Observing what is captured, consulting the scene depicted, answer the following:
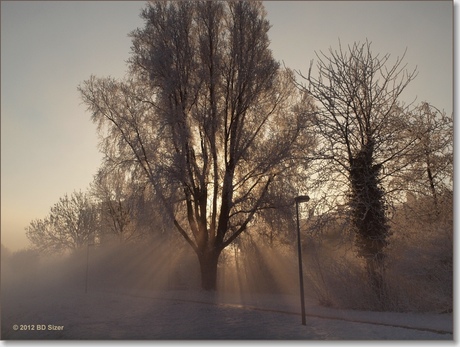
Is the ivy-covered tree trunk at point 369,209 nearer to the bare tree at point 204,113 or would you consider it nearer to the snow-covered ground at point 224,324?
the snow-covered ground at point 224,324

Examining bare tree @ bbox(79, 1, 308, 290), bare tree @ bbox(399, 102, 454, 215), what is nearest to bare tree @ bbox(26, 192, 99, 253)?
bare tree @ bbox(79, 1, 308, 290)

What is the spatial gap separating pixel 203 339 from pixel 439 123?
11631 millimetres

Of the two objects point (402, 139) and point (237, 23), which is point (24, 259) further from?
point (402, 139)

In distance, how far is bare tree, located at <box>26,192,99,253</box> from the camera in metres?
48.1

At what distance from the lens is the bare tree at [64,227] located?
48.1m

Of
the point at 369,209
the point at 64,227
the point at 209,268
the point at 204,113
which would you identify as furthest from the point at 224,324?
the point at 64,227

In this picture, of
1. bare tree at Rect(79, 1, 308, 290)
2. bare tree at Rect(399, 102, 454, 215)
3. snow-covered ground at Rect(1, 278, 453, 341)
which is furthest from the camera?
bare tree at Rect(79, 1, 308, 290)

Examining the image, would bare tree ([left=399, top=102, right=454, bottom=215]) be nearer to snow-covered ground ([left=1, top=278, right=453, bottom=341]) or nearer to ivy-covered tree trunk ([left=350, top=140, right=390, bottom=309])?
ivy-covered tree trunk ([left=350, top=140, right=390, bottom=309])

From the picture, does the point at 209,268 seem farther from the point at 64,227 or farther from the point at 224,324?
the point at 64,227

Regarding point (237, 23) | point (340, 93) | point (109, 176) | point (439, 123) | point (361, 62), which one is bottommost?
point (109, 176)

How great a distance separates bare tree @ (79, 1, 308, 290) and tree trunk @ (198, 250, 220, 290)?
0.16 feet

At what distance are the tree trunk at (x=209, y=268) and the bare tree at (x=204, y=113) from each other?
5 cm

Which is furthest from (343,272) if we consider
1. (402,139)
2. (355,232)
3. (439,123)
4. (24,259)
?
(24,259)

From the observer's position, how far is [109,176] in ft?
70.9
